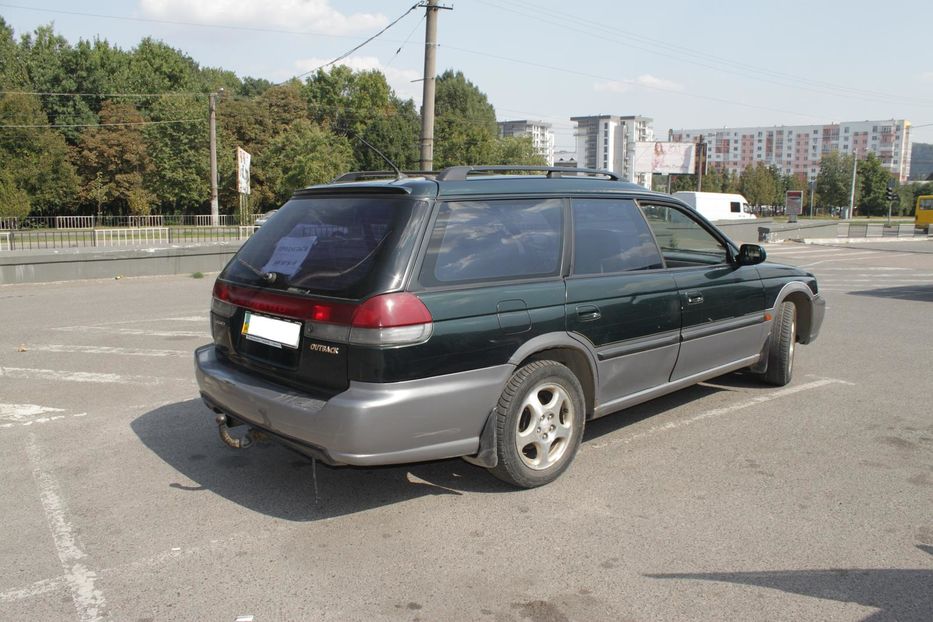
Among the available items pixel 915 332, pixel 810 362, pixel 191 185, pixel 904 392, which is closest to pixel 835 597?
pixel 904 392

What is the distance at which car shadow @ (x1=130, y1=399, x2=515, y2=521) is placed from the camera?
3.80 m

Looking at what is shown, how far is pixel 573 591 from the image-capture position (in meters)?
2.93

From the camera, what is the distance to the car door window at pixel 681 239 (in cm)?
484

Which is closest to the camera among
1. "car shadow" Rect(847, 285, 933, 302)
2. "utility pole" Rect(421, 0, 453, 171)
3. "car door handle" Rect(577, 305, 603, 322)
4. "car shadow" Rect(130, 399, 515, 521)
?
"car shadow" Rect(130, 399, 515, 521)

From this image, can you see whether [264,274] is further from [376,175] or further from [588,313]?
[588,313]

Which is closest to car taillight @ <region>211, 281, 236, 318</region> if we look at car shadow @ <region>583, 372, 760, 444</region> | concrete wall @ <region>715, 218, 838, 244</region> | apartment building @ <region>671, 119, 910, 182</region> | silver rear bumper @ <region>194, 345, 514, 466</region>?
silver rear bumper @ <region>194, 345, 514, 466</region>

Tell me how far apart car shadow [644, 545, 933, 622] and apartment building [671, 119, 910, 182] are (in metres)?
171

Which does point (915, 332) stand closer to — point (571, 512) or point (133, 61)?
point (571, 512)

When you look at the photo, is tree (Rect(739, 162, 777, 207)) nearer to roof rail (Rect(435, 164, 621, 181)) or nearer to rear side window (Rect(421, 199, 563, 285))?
roof rail (Rect(435, 164, 621, 181))

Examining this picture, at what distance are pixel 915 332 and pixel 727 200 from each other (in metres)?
28.8

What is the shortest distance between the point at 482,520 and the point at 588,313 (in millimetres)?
1299

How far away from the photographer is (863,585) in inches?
117

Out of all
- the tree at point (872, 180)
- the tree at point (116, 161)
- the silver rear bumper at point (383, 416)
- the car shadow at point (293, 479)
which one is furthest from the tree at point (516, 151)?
the silver rear bumper at point (383, 416)

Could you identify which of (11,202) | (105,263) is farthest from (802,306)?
(11,202)
